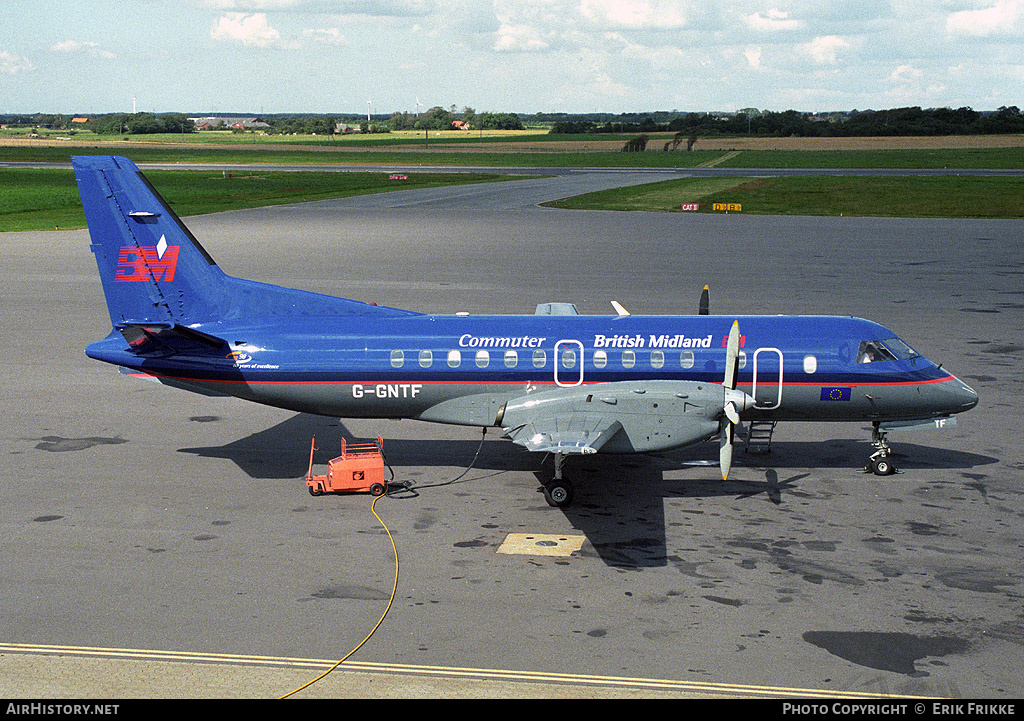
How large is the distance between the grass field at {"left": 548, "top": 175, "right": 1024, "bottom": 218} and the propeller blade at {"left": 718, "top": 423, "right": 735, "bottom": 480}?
69091mm

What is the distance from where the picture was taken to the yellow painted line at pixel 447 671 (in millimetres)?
12695

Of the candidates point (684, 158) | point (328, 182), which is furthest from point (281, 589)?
point (684, 158)

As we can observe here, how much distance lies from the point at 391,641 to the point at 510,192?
94697 mm

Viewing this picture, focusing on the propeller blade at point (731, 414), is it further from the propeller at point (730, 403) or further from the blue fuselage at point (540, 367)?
the blue fuselage at point (540, 367)

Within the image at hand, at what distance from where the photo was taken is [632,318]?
22.3m

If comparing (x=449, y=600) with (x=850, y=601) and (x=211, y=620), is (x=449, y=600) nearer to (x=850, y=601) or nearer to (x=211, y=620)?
(x=211, y=620)

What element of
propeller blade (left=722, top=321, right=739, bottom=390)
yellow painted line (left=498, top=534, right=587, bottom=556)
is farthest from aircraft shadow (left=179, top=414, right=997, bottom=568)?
propeller blade (left=722, top=321, right=739, bottom=390)

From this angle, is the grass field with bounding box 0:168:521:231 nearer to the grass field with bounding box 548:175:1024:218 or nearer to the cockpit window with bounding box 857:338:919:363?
the grass field with bounding box 548:175:1024:218

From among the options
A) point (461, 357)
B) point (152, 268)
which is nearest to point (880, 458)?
point (461, 357)

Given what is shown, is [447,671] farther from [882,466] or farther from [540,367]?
[882,466]

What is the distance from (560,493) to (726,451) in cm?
361

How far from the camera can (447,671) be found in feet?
43.4

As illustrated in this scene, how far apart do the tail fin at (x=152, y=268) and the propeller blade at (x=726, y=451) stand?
9.38 m

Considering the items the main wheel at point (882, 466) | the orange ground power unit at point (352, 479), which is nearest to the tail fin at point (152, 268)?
the orange ground power unit at point (352, 479)
